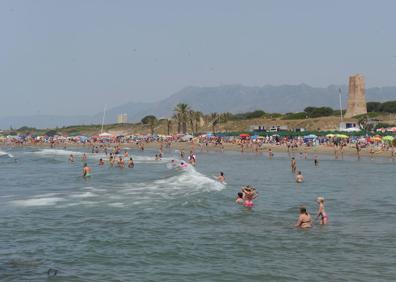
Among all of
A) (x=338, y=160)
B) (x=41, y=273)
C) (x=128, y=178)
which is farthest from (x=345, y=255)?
(x=338, y=160)

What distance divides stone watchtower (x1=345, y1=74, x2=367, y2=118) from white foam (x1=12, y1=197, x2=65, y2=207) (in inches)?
3864

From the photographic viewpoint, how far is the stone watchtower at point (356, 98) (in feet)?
381

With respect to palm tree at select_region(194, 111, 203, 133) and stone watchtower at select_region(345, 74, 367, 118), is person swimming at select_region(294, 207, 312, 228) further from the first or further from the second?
stone watchtower at select_region(345, 74, 367, 118)

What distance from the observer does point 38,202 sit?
24.0 m

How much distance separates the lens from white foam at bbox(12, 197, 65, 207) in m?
23.4

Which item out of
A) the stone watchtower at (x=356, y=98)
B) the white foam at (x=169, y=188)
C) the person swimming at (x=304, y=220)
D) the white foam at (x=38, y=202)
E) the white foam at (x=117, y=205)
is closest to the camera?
the person swimming at (x=304, y=220)

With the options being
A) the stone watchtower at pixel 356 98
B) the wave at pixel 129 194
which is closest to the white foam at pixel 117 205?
the wave at pixel 129 194

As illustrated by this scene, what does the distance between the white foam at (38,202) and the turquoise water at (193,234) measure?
0.05 metres

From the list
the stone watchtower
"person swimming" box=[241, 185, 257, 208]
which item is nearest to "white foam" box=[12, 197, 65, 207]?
"person swimming" box=[241, 185, 257, 208]

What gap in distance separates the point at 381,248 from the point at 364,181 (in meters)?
18.1

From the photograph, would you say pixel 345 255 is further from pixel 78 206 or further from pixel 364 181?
pixel 364 181

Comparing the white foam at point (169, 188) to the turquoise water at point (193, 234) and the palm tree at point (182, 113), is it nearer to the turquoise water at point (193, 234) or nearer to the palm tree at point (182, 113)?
the turquoise water at point (193, 234)

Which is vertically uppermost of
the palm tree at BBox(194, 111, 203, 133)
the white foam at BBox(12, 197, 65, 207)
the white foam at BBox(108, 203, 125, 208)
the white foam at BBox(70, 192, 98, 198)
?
the palm tree at BBox(194, 111, 203, 133)

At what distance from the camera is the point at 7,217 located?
781 inches
